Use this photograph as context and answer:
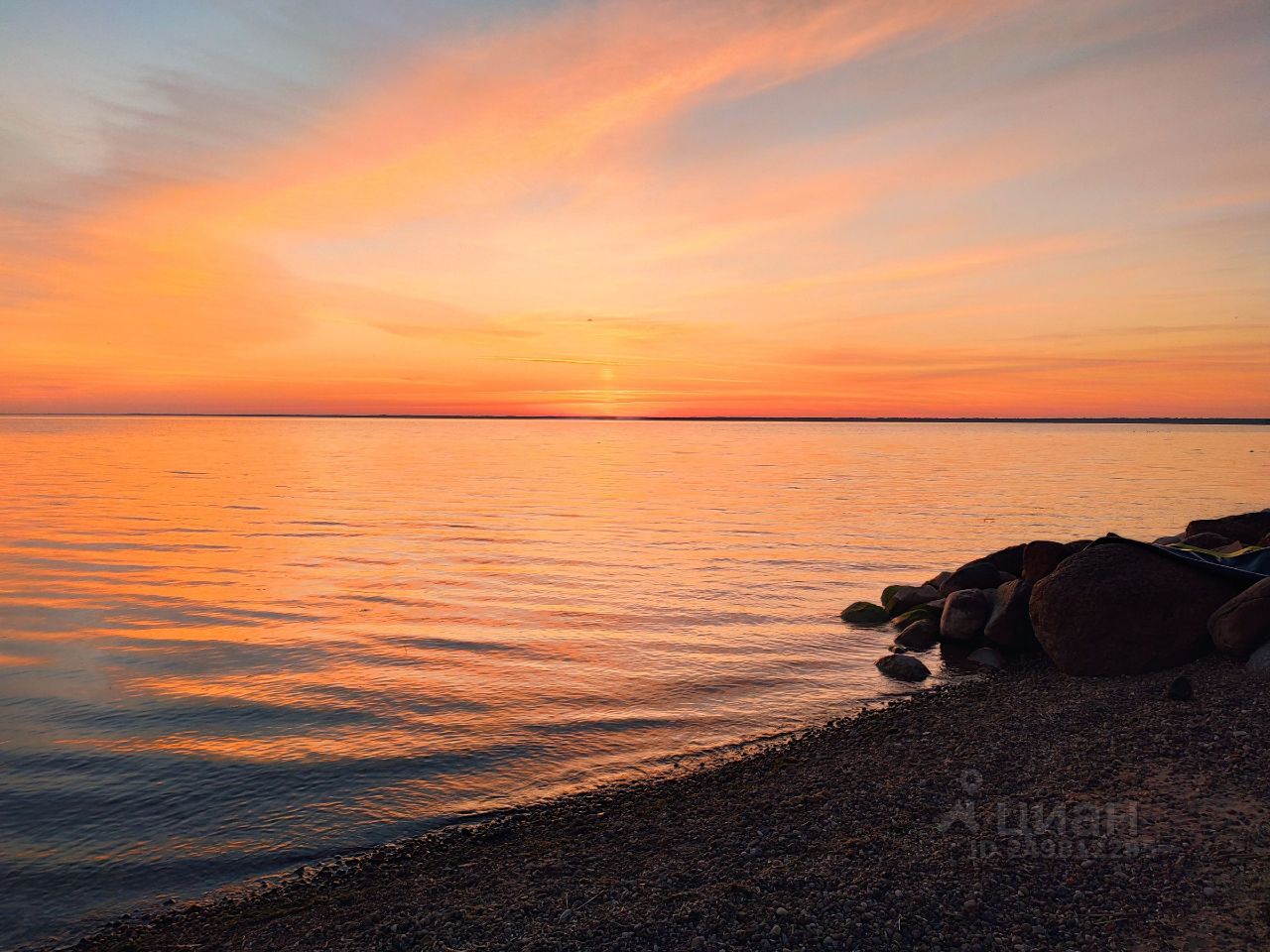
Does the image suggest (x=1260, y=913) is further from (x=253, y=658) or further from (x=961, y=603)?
(x=253, y=658)

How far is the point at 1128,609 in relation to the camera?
45.9 ft

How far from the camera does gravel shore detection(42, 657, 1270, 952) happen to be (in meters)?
6.91

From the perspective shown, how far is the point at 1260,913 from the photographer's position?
21.4ft

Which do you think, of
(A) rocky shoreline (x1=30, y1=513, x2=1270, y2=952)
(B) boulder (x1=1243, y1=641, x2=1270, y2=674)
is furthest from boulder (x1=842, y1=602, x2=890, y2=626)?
(B) boulder (x1=1243, y1=641, x2=1270, y2=674)

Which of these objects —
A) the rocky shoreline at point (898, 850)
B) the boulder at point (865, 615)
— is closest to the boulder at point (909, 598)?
the boulder at point (865, 615)

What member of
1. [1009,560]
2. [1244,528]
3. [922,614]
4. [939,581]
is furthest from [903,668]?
[1244,528]

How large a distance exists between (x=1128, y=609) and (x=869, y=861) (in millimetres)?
8804

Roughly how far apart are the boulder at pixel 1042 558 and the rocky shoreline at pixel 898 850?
11.4 feet

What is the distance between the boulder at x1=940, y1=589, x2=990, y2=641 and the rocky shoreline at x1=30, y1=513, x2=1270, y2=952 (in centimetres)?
414

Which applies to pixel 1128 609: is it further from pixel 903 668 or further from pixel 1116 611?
pixel 903 668

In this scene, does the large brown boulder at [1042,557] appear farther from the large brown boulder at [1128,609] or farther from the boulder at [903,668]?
the boulder at [903,668]

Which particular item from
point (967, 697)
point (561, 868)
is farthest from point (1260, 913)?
point (967, 697)

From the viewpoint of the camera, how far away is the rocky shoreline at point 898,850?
22.8 feet

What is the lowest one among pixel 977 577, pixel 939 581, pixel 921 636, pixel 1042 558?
pixel 921 636
